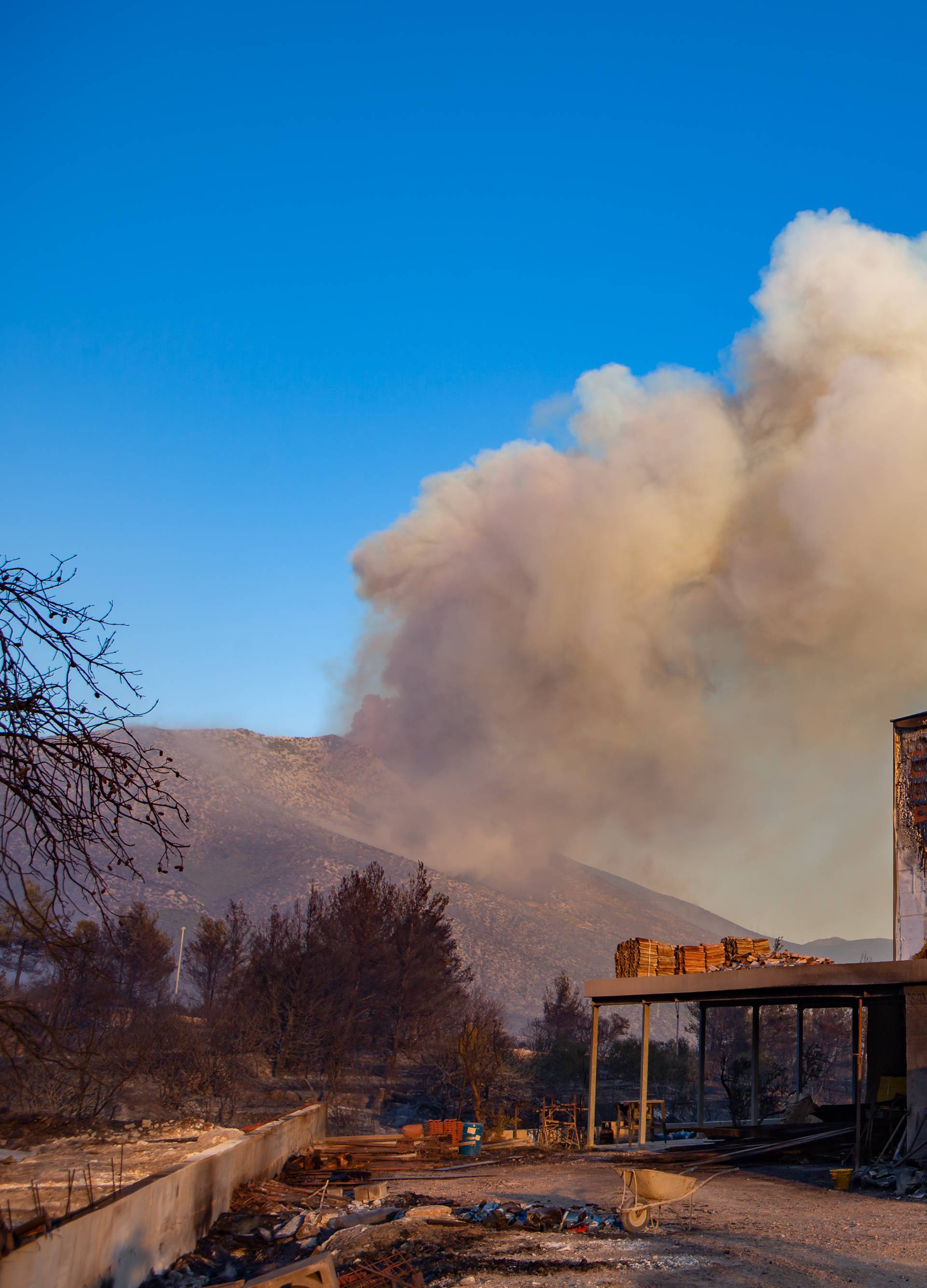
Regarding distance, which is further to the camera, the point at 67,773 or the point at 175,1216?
the point at 175,1216

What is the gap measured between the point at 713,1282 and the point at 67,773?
8.21m

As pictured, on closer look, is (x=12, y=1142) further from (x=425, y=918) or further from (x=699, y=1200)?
(x=425, y=918)

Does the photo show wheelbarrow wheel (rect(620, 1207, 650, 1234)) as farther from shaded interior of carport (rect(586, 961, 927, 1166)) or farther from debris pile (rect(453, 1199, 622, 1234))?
shaded interior of carport (rect(586, 961, 927, 1166))

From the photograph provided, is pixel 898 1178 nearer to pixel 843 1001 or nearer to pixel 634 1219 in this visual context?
pixel 634 1219

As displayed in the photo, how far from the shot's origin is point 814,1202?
1448 cm

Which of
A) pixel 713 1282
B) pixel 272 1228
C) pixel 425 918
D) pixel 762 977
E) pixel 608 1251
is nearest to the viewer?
pixel 713 1282

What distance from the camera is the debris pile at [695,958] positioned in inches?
898

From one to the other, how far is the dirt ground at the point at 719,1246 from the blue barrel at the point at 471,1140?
301 inches

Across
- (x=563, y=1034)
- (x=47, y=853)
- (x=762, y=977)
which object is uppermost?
(x=47, y=853)

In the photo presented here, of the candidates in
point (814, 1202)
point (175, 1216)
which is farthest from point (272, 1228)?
point (814, 1202)

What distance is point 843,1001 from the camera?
22781mm

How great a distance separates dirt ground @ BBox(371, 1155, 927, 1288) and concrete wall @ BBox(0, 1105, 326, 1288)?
7.68ft

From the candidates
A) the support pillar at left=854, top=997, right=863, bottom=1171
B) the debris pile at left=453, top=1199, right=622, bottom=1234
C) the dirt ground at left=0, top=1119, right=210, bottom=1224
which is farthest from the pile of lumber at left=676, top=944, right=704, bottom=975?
the dirt ground at left=0, top=1119, right=210, bottom=1224

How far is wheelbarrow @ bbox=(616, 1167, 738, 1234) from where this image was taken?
482 inches
